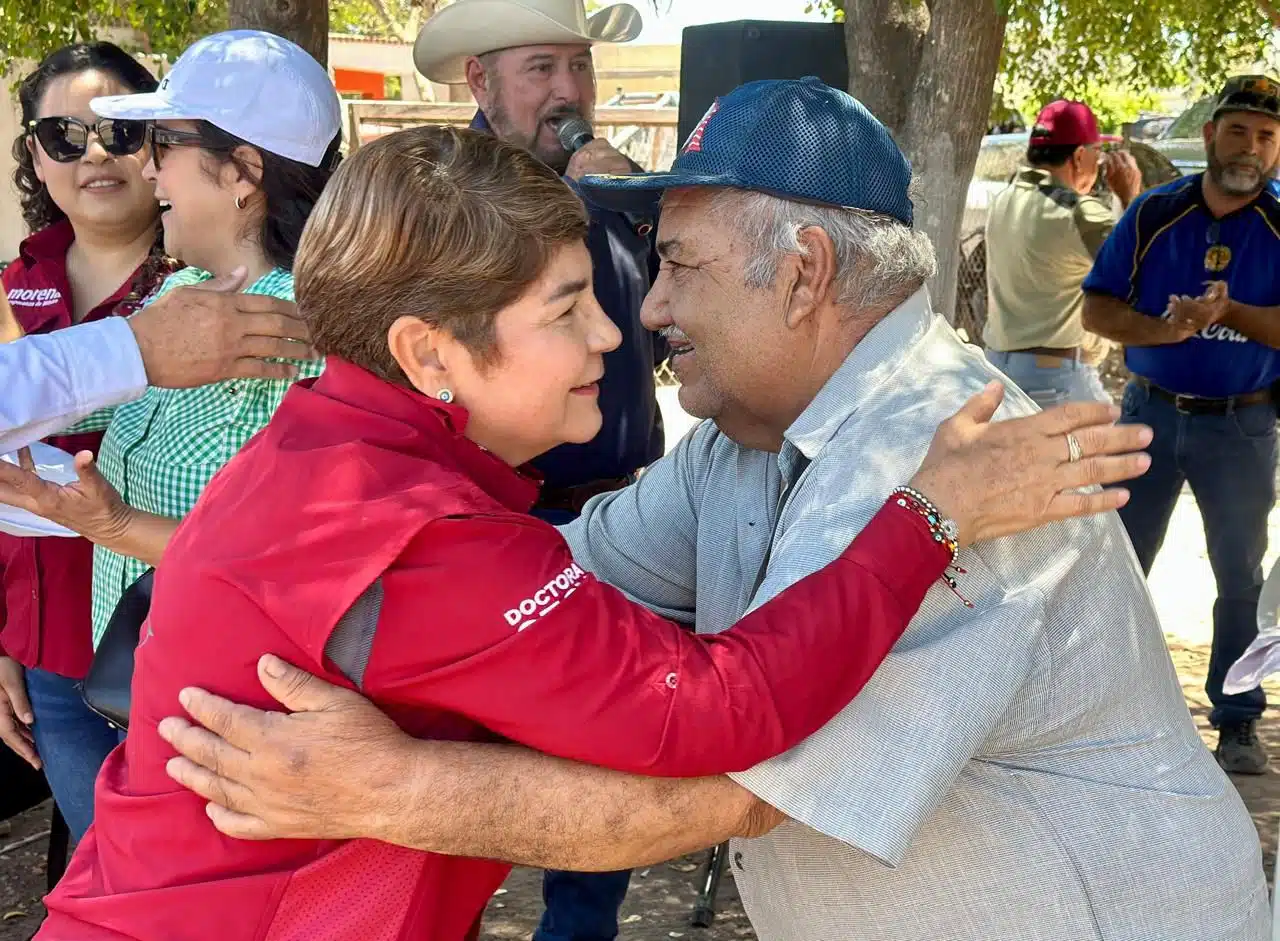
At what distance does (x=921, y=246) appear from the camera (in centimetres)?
229

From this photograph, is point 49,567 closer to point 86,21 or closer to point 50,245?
point 50,245

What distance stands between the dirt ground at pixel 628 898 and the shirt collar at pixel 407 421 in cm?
296

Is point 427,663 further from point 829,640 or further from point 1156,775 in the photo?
point 1156,775

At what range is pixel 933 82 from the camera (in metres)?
5.07

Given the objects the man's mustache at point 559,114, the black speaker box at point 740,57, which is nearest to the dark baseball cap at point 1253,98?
the black speaker box at point 740,57

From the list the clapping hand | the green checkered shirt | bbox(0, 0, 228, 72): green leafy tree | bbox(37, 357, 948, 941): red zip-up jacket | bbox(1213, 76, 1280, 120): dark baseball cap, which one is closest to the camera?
bbox(37, 357, 948, 941): red zip-up jacket

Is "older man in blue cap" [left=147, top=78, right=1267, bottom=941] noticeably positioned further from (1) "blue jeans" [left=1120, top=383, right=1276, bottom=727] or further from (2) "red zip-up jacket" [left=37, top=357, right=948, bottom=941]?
(1) "blue jeans" [left=1120, top=383, right=1276, bottom=727]

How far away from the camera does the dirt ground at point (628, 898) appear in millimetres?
4438

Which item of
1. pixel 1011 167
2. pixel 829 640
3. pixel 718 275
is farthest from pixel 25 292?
pixel 1011 167

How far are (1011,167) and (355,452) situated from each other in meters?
12.7

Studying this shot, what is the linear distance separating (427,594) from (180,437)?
4.34 feet

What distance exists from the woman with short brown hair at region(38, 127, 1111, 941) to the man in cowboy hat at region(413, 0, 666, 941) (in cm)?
176

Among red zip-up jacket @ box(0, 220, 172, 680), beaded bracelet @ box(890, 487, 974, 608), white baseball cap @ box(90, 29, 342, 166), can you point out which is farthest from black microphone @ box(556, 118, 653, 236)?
beaded bracelet @ box(890, 487, 974, 608)

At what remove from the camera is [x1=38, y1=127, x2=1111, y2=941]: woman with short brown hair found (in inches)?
62.7
